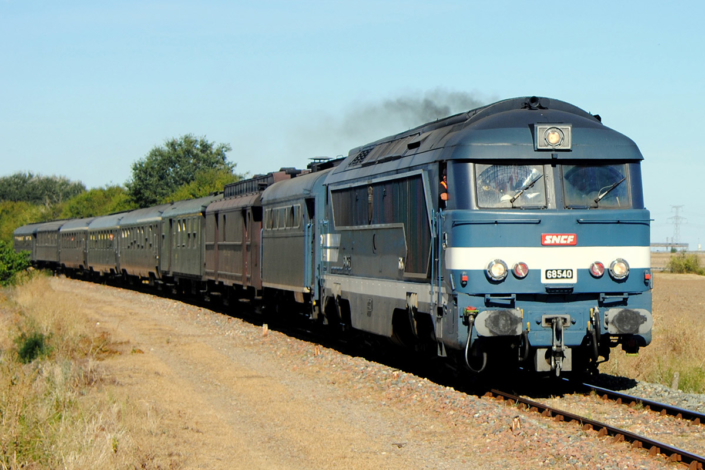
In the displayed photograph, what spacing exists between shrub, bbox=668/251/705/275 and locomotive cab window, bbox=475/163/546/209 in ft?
206

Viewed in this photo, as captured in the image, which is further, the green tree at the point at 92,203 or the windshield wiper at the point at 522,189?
the green tree at the point at 92,203

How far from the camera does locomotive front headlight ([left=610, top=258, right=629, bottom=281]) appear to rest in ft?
34.0

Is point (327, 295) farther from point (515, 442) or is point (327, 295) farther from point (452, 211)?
point (515, 442)

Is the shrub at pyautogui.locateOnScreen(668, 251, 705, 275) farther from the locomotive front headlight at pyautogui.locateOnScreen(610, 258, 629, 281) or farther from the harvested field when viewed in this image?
the locomotive front headlight at pyautogui.locateOnScreen(610, 258, 629, 281)

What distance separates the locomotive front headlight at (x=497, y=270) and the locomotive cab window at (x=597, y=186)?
1.19 m

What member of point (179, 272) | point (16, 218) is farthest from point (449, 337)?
point (16, 218)

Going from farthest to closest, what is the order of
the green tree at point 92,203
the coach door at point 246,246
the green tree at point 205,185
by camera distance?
the green tree at point 92,203 → the green tree at point 205,185 → the coach door at point 246,246

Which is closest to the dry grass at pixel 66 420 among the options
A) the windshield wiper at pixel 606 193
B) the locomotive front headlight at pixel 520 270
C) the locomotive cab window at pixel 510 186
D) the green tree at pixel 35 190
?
the locomotive front headlight at pixel 520 270

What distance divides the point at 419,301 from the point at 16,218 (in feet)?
351

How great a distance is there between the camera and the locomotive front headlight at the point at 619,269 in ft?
34.0

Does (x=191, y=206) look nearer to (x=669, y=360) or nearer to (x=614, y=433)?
(x=669, y=360)

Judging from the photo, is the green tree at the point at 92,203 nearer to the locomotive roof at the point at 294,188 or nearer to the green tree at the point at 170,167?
the green tree at the point at 170,167

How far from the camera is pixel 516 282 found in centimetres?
1019

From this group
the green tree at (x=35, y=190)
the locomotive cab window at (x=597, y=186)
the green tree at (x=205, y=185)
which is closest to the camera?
the locomotive cab window at (x=597, y=186)
